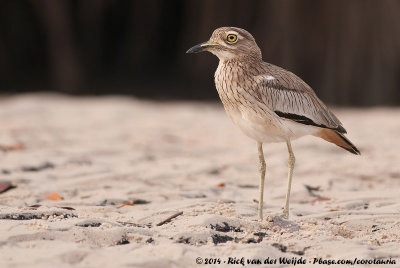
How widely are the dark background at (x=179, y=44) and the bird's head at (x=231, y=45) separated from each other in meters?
6.38

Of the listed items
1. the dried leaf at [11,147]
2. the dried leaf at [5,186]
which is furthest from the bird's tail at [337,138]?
the dried leaf at [11,147]

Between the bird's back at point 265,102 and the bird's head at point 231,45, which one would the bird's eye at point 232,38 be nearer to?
the bird's head at point 231,45

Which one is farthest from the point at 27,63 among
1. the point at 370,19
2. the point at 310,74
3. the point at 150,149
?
the point at 150,149

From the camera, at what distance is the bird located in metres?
3.33

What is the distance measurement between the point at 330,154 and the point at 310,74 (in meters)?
5.01

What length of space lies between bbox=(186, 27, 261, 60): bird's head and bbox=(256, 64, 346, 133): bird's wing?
0.15 meters

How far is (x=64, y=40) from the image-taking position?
10.5 metres

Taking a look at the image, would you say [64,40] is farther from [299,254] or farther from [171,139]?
[299,254]

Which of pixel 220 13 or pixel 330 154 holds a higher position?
pixel 220 13

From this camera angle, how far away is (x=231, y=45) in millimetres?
3490

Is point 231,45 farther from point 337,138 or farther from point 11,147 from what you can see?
point 11,147

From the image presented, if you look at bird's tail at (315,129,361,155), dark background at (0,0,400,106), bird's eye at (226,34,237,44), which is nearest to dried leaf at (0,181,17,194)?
bird's eye at (226,34,237,44)

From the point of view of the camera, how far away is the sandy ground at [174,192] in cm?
278

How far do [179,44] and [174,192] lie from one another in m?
7.73
